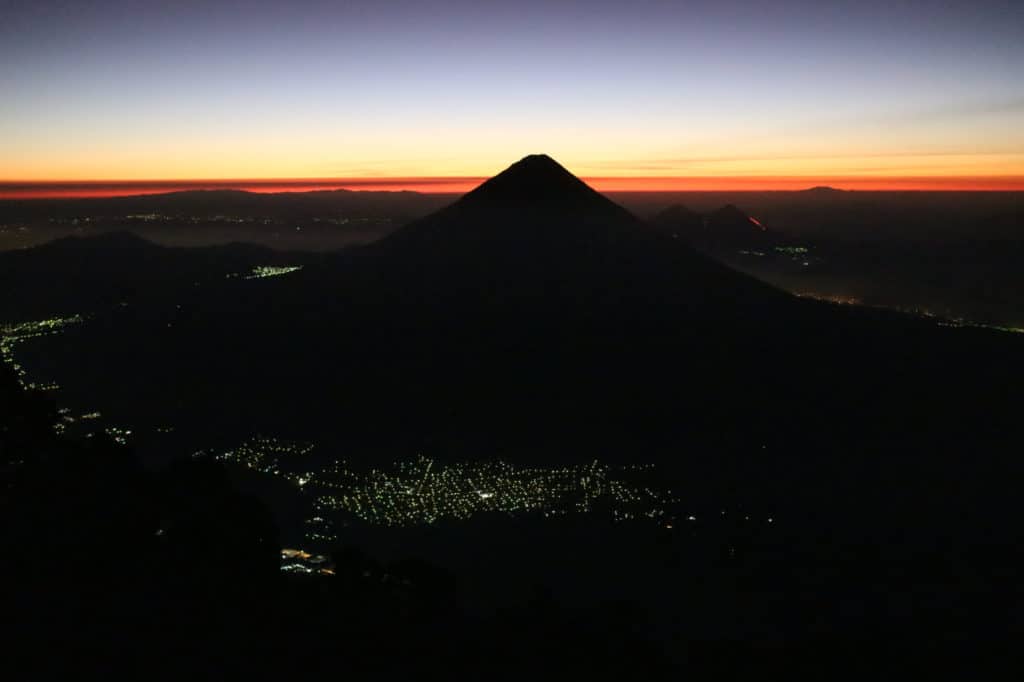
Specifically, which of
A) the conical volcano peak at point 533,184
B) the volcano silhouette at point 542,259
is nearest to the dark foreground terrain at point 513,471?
the volcano silhouette at point 542,259

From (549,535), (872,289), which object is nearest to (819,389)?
(549,535)

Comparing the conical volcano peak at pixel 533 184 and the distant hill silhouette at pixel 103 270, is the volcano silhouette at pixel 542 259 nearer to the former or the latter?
the conical volcano peak at pixel 533 184

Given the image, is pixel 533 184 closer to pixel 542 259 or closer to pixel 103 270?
pixel 542 259

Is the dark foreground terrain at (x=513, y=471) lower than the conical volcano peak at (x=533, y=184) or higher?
lower

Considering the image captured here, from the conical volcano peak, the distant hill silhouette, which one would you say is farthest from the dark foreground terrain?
the distant hill silhouette

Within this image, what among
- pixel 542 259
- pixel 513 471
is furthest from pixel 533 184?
pixel 513 471
